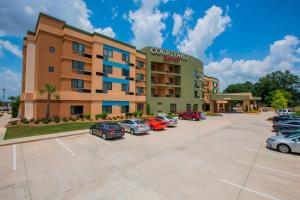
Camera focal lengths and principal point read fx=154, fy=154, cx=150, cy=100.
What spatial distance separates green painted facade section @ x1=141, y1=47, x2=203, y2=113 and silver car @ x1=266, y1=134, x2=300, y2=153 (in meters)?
28.1

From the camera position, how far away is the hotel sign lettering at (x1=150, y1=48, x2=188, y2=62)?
130 ft

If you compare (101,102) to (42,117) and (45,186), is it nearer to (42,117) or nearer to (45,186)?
(42,117)

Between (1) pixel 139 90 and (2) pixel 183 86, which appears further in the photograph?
(2) pixel 183 86

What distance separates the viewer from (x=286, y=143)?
10.7 m

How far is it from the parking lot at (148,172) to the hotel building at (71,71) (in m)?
14.5

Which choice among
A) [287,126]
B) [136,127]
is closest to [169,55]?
[136,127]

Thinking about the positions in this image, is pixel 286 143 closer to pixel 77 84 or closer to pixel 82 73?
pixel 77 84

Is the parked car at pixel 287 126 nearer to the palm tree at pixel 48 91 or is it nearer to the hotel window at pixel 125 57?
the hotel window at pixel 125 57

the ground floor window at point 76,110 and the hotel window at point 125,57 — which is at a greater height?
the hotel window at point 125,57

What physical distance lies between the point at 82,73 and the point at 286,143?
28.1 meters

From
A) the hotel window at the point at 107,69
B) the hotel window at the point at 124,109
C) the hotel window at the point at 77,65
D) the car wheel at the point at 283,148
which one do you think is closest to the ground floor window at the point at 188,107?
the hotel window at the point at 124,109

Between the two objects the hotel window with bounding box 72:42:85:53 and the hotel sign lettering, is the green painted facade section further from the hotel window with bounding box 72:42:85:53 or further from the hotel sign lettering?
the hotel window with bounding box 72:42:85:53

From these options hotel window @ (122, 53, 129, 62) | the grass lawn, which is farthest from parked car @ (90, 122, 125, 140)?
hotel window @ (122, 53, 129, 62)

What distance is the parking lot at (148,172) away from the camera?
19.3 ft
